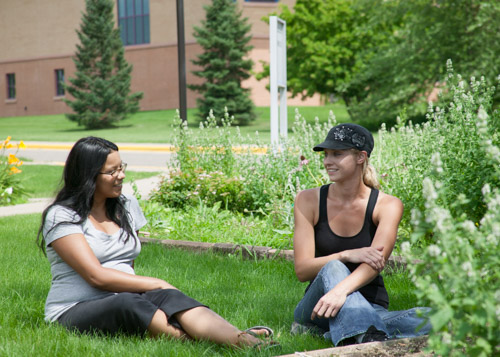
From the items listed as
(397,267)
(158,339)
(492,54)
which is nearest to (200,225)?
(397,267)

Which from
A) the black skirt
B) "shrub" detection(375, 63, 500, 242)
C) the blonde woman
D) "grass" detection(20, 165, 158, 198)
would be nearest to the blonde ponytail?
the blonde woman

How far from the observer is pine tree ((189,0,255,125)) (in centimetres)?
3650

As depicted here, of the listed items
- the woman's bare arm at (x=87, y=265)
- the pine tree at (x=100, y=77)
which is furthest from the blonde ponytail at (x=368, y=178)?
the pine tree at (x=100, y=77)

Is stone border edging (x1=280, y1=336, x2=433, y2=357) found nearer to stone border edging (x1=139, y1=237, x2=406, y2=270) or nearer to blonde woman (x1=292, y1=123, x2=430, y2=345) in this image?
blonde woman (x1=292, y1=123, x2=430, y2=345)

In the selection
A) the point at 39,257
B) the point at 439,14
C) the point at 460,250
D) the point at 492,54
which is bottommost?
the point at 39,257

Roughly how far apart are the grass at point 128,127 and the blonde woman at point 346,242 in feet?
77.8

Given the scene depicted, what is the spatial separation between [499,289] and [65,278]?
263 centimetres

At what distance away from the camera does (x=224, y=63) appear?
37625 millimetres

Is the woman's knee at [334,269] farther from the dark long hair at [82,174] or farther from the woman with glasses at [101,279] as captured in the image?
the dark long hair at [82,174]

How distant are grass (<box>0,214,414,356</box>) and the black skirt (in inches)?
2.6

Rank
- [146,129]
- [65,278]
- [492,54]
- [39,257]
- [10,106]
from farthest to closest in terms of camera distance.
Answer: [10,106] < [146,129] < [492,54] < [39,257] < [65,278]

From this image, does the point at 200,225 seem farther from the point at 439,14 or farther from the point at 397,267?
the point at 439,14

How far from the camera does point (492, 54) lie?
79.5 ft

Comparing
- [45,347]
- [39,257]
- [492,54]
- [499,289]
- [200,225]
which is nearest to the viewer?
[499,289]
